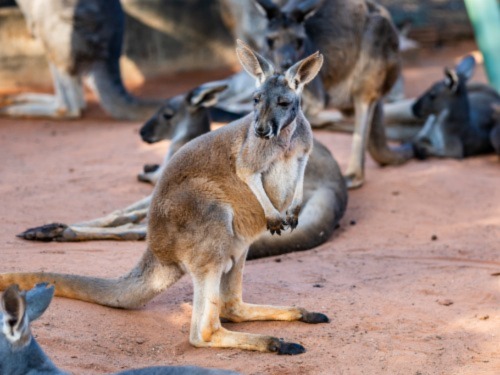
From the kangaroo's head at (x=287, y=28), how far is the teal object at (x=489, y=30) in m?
3.56

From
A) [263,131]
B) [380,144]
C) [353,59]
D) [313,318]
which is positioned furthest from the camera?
[380,144]

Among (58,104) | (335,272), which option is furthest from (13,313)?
(58,104)

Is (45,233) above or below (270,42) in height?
below

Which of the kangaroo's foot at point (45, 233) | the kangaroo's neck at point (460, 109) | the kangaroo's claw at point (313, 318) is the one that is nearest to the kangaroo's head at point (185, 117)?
the kangaroo's foot at point (45, 233)

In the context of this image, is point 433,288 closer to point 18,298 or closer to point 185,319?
point 185,319

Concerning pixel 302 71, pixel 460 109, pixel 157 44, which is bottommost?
pixel 157 44

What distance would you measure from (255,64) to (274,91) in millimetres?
268

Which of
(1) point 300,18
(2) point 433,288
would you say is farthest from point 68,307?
(1) point 300,18

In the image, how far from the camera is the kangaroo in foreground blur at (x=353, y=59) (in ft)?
26.2

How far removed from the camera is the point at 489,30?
422 inches

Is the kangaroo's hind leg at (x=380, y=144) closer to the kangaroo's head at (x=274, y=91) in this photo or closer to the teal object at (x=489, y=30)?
the teal object at (x=489, y=30)

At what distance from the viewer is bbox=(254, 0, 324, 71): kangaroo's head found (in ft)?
25.0

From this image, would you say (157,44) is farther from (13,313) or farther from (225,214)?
(13,313)

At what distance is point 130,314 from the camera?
16.0ft
